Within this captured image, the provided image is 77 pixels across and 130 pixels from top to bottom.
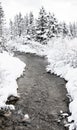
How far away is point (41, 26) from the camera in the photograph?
138 ft

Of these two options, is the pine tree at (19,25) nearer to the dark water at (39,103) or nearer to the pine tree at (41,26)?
the pine tree at (41,26)

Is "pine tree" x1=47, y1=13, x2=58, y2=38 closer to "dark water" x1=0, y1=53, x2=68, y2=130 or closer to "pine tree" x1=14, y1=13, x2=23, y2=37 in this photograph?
"pine tree" x1=14, y1=13, x2=23, y2=37

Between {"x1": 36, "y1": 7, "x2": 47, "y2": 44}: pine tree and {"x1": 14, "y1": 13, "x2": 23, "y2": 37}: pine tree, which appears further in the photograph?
{"x1": 14, "y1": 13, "x2": 23, "y2": 37}: pine tree

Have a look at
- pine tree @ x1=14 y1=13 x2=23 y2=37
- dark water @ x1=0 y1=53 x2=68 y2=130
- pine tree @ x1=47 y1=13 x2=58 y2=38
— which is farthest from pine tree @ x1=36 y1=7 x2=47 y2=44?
dark water @ x1=0 y1=53 x2=68 y2=130

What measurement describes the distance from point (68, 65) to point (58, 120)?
9130mm

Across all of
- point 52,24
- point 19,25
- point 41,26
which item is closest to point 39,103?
point 41,26

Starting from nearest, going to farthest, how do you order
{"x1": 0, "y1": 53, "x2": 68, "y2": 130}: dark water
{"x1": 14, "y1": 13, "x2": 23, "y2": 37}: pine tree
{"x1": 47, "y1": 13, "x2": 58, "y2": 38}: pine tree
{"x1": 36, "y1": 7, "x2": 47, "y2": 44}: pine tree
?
{"x1": 0, "y1": 53, "x2": 68, "y2": 130}: dark water → {"x1": 36, "y1": 7, "x2": 47, "y2": 44}: pine tree → {"x1": 47, "y1": 13, "x2": 58, "y2": 38}: pine tree → {"x1": 14, "y1": 13, "x2": 23, "y2": 37}: pine tree

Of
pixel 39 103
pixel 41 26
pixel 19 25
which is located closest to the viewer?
pixel 39 103

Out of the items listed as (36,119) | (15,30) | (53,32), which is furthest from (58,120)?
(15,30)

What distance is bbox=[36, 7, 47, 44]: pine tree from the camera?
41.4m

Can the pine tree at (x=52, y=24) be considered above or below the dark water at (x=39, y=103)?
above

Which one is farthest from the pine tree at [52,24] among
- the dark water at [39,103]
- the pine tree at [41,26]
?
the dark water at [39,103]

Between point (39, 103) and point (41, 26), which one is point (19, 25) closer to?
point (41, 26)

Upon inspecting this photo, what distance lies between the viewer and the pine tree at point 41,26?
41.4m
